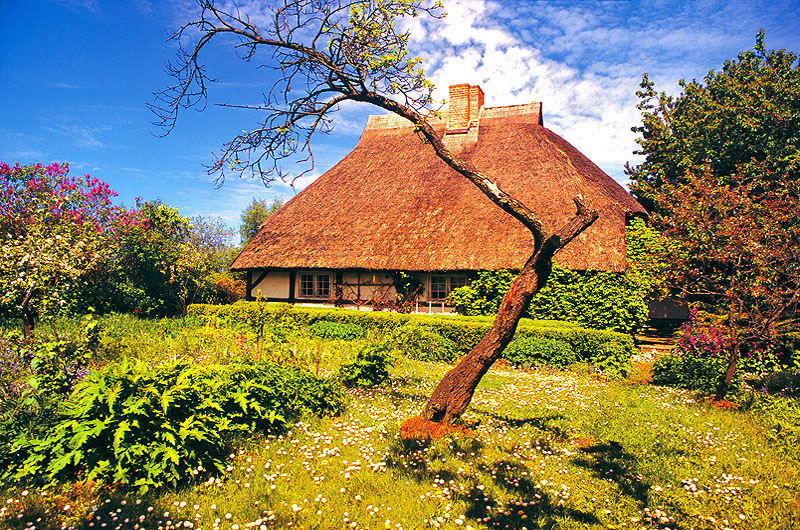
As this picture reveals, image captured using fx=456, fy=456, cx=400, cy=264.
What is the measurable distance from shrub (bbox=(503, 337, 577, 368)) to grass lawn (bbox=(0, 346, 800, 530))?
3.98 meters

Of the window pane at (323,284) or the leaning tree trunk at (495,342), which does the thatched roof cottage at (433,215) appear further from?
the leaning tree trunk at (495,342)

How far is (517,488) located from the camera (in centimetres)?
442

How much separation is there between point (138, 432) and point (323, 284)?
1388 centimetres

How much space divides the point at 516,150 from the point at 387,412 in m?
14.4

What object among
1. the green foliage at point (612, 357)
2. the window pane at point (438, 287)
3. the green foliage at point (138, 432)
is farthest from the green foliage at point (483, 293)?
the green foliage at point (138, 432)

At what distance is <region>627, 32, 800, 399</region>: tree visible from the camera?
29.1 ft

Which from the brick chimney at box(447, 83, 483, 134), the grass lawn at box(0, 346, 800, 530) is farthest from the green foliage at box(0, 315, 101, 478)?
the brick chimney at box(447, 83, 483, 134)

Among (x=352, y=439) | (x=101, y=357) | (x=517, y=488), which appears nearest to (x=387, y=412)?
(x=352, y=439)

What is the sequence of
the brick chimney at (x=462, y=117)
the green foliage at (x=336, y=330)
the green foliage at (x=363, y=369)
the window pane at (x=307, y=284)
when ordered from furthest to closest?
the brick chimney at (x=462, y=117) → the window pane at (x=307, y=284) → the green foliage at (x=336, y=330) → the green foliage at (x=363, y=369)

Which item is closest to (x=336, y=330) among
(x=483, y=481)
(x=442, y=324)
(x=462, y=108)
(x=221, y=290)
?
(x=442, y=324)

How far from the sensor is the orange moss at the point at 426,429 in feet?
18.4

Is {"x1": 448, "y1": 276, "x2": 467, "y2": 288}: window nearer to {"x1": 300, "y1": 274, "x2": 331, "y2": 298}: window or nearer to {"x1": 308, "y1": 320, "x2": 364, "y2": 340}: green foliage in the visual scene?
{"x1": 308, "y1": 320, "x2": 364, "y2": 340}: green foliage

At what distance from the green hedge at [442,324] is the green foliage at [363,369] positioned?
15.6 feet

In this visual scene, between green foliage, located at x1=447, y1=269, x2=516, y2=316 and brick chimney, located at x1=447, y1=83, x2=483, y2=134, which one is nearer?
green foliage, located at x1=447, y1=269, x2=516, y2=316
